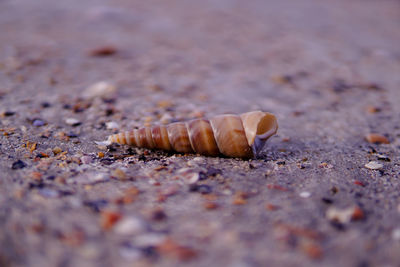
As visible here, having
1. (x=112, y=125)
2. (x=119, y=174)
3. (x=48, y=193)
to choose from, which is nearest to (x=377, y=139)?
(x=119, y=174)

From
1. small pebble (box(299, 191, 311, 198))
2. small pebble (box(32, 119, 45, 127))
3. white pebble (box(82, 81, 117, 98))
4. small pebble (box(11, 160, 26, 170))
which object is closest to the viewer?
small pebble (box(299, 191, 311, 198))

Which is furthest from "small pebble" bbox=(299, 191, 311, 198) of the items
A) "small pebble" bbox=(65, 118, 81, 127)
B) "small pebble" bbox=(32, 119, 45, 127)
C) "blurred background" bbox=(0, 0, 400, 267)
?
"small pebble" bbox=(32, 119, 45, 127)

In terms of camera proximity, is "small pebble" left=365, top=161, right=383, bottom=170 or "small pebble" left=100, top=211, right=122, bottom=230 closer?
"small pebble" left=100, top=211, right=122, bottom=230

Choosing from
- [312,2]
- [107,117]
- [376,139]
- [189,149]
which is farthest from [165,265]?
[312,2]

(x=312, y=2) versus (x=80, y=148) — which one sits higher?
(x=312, y=2)

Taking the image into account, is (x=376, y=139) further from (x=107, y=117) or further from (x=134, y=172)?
(x=107, y=117)

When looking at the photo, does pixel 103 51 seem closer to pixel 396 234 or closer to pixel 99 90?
pixel 99 90

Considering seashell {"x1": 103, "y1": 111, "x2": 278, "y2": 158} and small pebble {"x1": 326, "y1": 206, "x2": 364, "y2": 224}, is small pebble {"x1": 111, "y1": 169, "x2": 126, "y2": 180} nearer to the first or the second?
seashell {"x1": 103, "y1": 111, "x2": 278, "y2": 158}

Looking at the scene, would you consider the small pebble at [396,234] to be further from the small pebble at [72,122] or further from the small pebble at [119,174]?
the small pebble at [72,122]
